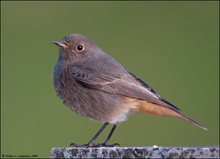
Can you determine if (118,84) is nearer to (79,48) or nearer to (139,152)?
(79,48)

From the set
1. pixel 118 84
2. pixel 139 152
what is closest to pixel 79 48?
pixel 118 84

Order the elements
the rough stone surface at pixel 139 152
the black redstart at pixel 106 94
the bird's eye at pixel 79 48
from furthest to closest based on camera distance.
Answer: the bird's eye at pixel 79 48, the black redstart at pixel 106 94, the rough stone surface at pixel 139 152

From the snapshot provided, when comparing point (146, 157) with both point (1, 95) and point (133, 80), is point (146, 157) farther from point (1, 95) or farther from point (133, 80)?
point (1, 95)

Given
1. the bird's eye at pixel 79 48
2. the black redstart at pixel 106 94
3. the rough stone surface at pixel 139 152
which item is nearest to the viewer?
the rough stone surface at pixel 139 152

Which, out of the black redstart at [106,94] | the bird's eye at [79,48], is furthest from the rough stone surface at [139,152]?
the bird's eye at [79,48]

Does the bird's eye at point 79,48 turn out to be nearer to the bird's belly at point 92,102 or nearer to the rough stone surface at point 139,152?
the bird's belly at point 92,102

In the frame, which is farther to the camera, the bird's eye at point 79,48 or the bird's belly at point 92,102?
the bird's eye at point 79,48

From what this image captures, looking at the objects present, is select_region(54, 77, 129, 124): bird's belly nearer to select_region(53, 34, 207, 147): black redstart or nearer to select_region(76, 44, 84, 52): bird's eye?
select_region(53, 34, 207, 147): black redstart
